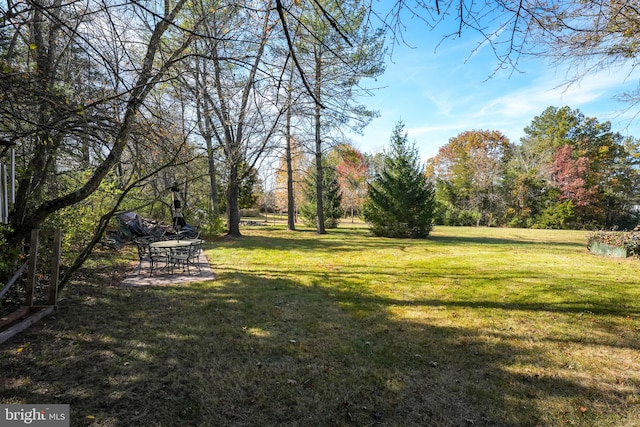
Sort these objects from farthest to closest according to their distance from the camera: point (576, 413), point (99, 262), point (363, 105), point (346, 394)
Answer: point (363, 105), point (99, 262), point (346, 394), point (576, 413)

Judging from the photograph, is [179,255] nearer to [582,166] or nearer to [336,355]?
[336,355]

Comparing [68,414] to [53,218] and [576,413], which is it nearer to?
[576,413]

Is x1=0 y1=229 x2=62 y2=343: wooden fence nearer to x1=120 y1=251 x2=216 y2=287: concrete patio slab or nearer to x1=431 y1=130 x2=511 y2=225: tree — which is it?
x1=120 y1=251 x2=216 y2=287: concrete patio slab

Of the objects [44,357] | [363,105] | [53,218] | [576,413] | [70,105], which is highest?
[363,105]

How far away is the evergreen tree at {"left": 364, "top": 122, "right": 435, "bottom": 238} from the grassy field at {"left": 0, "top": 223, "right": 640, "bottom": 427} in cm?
922

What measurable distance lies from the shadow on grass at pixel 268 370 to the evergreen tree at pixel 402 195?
11.3 m

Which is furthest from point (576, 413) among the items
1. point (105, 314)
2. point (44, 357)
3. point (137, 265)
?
point (137, 265)

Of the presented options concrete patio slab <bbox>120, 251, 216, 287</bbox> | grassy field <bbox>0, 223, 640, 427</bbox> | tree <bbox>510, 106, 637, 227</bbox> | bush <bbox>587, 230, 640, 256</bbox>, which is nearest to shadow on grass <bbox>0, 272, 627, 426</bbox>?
grassy field <bbox>0, 223, 640, 427</bbox>

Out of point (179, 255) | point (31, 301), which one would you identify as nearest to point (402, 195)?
point (179, 255)

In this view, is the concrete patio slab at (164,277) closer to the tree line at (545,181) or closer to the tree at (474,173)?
the tree line at (545,181)

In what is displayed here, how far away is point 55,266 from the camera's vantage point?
13.3 feet

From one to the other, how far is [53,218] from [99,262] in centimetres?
220

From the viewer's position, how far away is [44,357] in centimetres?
295

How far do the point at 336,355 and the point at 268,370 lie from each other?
2.41ft
